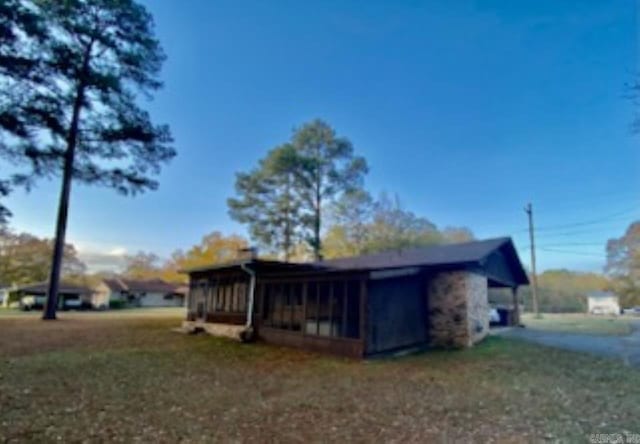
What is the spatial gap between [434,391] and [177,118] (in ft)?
59.3

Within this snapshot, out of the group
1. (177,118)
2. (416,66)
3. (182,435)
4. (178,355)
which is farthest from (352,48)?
(182,435)

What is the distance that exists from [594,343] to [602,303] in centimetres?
3586

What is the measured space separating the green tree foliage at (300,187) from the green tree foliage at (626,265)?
28348 mm

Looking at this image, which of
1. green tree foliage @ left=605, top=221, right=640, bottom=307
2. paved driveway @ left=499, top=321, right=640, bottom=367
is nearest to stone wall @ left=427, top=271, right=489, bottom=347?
paved driveway @ left=499, top=321, right=640, bottom=367

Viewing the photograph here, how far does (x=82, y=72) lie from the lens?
667 inches

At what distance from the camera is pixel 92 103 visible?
17.8 meters

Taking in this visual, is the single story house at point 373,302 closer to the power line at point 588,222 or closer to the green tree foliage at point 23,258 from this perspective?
the power line at point 588,222

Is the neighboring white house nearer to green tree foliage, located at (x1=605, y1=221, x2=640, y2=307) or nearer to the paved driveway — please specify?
green tree foliage, located at (x1=605, y1=221, x2=640, y2=307)

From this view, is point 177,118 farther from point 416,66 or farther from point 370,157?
point 370,157

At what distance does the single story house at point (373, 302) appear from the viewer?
34.2ft

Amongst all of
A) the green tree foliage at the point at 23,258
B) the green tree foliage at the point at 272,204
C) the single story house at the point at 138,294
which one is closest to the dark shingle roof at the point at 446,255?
the green tree foliage at the point at 272,204

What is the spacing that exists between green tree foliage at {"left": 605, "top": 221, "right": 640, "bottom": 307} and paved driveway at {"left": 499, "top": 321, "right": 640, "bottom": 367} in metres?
29.7

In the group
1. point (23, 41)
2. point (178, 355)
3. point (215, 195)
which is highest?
point (23, 41)

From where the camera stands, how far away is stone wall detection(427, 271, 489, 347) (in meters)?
11.2
